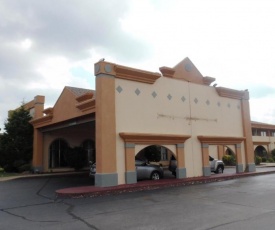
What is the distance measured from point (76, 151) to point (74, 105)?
9.34m

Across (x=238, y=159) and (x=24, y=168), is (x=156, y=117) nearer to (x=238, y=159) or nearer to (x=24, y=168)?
(x=238, y=159)

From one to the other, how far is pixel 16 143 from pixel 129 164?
50.8ft

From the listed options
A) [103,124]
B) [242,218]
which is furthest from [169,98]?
[242,218]

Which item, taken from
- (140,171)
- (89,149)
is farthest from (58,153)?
(140,171)

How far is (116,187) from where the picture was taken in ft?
46.0

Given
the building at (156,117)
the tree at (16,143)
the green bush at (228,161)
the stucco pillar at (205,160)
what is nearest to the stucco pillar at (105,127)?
the building at (156,117)

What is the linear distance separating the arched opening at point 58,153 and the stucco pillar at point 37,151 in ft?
3.89

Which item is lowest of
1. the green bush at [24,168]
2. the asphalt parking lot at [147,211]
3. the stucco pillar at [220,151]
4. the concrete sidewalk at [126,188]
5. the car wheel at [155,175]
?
the asphalt parking lot at [147,211]

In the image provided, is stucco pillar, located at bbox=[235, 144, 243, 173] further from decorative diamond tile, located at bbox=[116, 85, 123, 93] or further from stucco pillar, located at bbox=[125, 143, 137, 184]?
decorative diamond tile, located at bbox=[116, 85, 123, 93]

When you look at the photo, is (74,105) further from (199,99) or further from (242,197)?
(242,197)

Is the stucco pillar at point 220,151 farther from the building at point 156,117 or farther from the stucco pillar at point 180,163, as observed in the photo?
the stucco pillar at point 180,163

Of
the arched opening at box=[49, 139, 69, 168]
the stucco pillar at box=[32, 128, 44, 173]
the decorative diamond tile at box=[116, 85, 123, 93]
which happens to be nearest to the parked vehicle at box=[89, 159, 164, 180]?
the decorative diamond tile at box=[116, 85, 123, 93]

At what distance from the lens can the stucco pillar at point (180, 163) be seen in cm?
1780

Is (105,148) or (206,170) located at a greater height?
(105,148)
